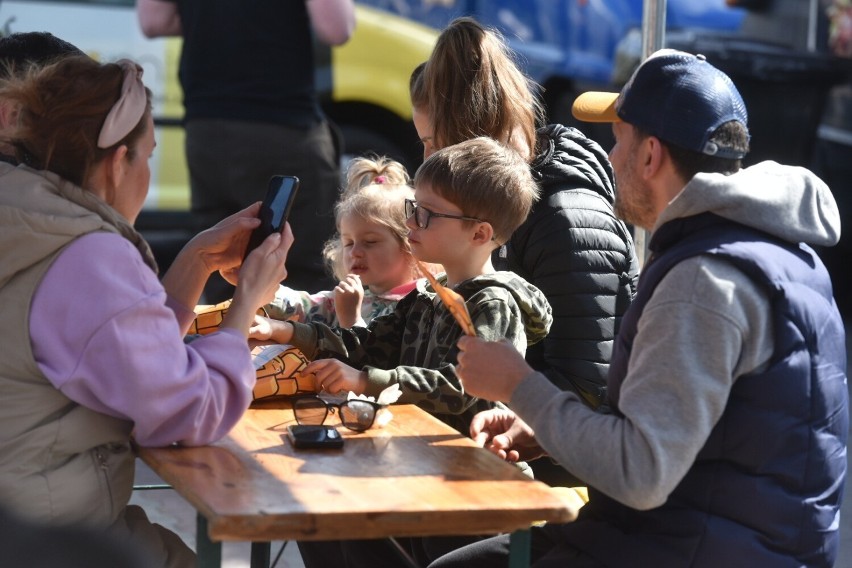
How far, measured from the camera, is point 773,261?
215cm

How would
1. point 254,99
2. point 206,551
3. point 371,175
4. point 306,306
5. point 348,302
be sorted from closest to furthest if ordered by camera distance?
point 206,551
point 348,302
point 306,306
point 371,175
point 254,99

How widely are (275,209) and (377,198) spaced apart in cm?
81

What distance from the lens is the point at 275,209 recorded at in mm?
2623

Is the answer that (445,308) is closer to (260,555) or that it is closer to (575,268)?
(575,268)

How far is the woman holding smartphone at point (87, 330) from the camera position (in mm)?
2146

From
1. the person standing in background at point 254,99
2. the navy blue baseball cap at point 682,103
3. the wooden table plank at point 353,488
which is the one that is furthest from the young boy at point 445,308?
the person standing in background at point 254,99

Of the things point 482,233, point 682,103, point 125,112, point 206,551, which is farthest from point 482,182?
point 206,551

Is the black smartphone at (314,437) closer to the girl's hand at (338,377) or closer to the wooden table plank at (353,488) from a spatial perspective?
the wooden table plank at (353,488)

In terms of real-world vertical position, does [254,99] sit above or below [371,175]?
below

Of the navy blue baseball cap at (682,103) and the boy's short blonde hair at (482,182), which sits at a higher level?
the navy blue baseball cap at (682,103)

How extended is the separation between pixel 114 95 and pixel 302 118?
112 inches

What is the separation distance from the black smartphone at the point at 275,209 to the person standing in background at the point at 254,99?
92.1 inches

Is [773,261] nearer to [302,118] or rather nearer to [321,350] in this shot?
[321,350]

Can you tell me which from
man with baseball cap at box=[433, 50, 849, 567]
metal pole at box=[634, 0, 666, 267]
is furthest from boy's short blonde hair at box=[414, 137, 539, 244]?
metal pole at box=[634, 0, 666, 267]
